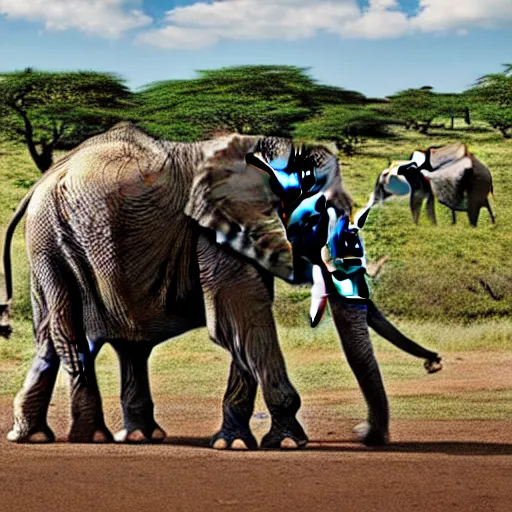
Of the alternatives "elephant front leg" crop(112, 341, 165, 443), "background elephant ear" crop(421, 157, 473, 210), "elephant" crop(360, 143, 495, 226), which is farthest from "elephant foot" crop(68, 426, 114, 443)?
"background elephant ear" crop(421, 157, 473, 210)

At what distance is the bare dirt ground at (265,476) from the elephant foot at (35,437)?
9cm

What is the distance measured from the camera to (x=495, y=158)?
30328 mm

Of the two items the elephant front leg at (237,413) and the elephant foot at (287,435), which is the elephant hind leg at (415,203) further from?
the elephant foot at (287,435)

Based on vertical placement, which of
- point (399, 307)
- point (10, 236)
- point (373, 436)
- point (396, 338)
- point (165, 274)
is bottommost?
point (399, 307)

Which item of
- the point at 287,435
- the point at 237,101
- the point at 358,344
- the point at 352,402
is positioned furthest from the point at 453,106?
the point at 287,435

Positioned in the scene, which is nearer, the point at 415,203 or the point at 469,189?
the point at 415,203

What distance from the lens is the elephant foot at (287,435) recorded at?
37.7 ft

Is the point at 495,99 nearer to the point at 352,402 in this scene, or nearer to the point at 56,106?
the point at 56,106

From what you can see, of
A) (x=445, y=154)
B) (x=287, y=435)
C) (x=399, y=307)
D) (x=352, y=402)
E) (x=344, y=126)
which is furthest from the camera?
(x=344, y=126)

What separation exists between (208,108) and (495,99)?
648 cm

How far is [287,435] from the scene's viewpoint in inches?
453

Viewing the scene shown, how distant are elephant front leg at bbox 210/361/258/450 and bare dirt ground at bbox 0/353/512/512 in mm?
177

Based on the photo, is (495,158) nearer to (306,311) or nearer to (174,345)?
(306,311)

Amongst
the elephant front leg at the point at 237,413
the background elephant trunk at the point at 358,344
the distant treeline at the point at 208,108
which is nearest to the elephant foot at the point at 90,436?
the elephant front leg at the point at 237,413
